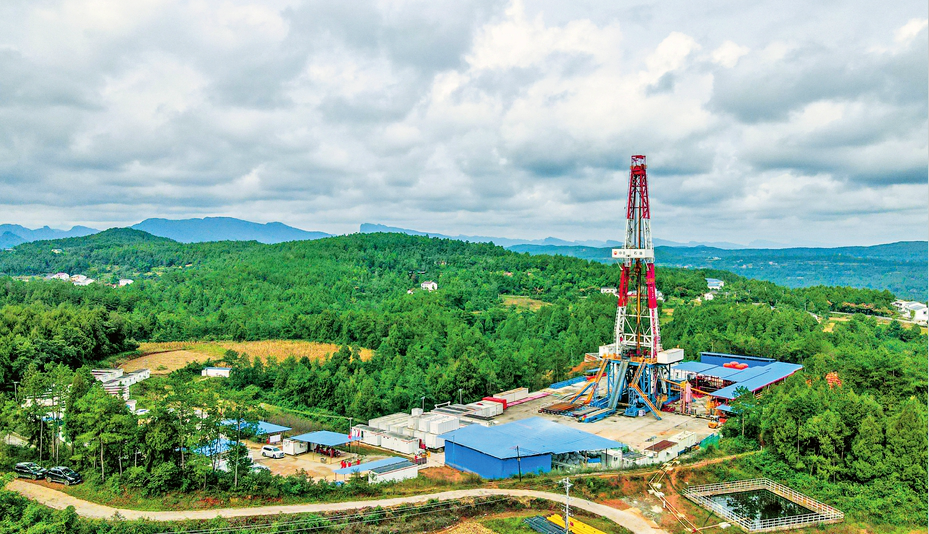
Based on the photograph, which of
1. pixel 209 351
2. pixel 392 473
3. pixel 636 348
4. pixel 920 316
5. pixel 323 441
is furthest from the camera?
pixel 920 316

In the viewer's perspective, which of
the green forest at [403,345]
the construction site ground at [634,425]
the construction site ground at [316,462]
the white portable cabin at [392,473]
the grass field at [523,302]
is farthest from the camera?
the grass field at [523,302]

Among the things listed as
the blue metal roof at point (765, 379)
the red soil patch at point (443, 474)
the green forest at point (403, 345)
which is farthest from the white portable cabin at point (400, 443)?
the blue metal roof at point (765, 379)

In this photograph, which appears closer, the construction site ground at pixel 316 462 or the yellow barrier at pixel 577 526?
the yellow barrier at pixel 577 526

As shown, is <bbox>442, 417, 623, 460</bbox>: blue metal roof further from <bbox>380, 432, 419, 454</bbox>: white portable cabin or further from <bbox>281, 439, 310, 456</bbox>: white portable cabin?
<bbox>281, 439, 310, 456</bbox>: white portable cabin

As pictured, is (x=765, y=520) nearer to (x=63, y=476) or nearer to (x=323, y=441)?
(x=323, y=441)

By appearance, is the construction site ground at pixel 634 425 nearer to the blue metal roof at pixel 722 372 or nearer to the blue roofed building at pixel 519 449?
the blue roofed building at pixel 519 449

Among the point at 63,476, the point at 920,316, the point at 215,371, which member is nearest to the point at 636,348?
the point at 63,476

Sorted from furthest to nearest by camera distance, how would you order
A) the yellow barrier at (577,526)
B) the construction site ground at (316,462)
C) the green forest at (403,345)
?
the construction site ground at (316,462), the green forest at (403,345), the yellow barrier at (577,526)

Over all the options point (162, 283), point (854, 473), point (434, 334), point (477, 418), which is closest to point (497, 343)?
point (434, 334)
